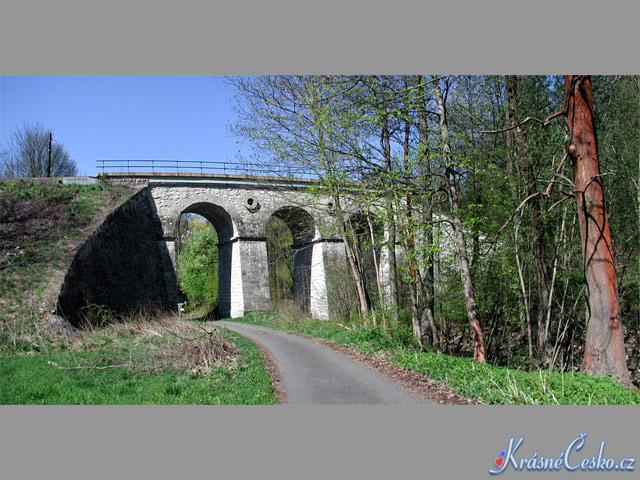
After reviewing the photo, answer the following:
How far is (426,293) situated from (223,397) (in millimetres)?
5484

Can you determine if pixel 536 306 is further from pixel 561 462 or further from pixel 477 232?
pixel 561 462

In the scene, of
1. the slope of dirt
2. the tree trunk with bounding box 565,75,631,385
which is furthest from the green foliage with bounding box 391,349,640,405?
the slope of dirt

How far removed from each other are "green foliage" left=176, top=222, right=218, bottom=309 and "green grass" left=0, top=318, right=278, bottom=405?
66.6 feet

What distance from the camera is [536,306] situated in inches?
451

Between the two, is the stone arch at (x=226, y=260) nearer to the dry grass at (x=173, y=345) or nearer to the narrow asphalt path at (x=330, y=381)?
the dry grass at (x=173, y=345)

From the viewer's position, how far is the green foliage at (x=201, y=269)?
103 feet

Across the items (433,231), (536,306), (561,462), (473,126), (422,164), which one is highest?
(473,126)

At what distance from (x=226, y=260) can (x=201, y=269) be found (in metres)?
7.14

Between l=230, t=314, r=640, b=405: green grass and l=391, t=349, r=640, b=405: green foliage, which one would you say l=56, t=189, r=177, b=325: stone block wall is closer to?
l=230, t=314, r=640, b=405: green grass

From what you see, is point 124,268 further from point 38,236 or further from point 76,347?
point 76,347

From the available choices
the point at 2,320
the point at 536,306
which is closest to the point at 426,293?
the point at 536,306

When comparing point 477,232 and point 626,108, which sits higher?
point 626,108

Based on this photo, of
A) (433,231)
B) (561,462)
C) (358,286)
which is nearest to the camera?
(561,462)

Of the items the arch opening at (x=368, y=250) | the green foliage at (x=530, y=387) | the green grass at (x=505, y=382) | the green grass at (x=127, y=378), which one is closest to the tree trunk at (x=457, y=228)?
the green grass at (x=505, y=382)
